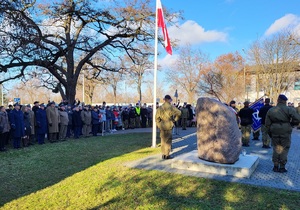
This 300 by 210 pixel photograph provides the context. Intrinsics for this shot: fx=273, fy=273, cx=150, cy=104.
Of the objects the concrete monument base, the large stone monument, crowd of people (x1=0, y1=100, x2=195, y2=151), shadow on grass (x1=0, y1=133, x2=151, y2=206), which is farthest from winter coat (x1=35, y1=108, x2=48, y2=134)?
the large stone monument

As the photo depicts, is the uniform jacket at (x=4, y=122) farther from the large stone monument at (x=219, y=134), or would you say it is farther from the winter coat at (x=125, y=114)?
the winter coat at (x=125, y=114)

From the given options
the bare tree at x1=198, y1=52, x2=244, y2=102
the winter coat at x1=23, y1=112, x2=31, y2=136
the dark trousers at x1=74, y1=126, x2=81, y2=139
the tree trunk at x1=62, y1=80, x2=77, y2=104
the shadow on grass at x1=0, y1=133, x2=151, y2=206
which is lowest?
the shadow on grass at x1=0, y1=133, x2=151, y2=206

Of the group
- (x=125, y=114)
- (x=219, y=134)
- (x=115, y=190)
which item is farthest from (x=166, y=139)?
(x=125, y=114)

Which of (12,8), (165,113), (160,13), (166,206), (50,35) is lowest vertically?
(166,206)

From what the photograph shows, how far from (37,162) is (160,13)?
8.20 meters

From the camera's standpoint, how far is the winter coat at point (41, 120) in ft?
42.4

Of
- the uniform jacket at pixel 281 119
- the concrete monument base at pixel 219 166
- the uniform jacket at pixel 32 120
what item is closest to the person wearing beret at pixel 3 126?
the uniform jacket at pixel 32 120

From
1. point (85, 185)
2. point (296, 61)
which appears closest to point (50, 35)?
point (85, 185)

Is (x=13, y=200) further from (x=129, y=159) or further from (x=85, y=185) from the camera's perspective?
(x=129, y=159)

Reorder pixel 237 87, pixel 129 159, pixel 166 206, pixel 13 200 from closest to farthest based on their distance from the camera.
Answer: pixel 166 206 → pixel 13 200 → pixel 129 159 → pixel 237 87

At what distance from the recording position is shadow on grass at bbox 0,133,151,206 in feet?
21.0

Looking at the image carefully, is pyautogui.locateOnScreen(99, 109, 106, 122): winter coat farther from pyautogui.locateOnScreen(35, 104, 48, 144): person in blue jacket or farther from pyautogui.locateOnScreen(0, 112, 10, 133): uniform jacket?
pyautogui.locateOnScreen(0, 112, 10, 133): uniform jacket

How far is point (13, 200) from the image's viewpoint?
215 inches

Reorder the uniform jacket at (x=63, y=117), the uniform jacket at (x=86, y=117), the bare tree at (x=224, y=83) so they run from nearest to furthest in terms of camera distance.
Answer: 1. the uniform jacket at (x=63, y=117)
2. the uniform jacket at (x=86, y=117)
3. the bare tree at (x=224, y=83)
